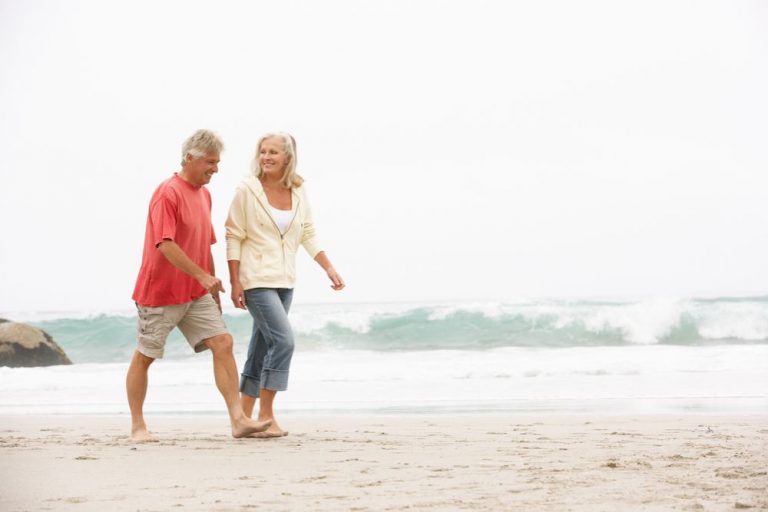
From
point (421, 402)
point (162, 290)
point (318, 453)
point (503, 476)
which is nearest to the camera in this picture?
point (503, 476)

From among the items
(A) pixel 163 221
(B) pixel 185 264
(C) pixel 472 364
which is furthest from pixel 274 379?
(C) pixel 472 364

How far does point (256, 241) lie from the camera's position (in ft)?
15.5

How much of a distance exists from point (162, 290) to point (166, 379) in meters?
6.21

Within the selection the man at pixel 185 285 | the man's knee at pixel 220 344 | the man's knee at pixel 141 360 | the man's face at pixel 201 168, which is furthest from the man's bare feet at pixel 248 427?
the man's face at pixel 201 168

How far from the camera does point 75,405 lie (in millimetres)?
8141

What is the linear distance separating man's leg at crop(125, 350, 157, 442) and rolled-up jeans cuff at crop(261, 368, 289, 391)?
61cm

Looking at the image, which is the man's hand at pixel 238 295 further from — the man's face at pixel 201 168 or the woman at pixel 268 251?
the man's face at pixel 201 168

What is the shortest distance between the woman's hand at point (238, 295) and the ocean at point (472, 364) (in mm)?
2470

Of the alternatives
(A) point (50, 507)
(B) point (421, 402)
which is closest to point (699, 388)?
(B) point (421, 402)

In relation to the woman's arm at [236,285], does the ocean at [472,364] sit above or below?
below

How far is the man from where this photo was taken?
4.53 meters

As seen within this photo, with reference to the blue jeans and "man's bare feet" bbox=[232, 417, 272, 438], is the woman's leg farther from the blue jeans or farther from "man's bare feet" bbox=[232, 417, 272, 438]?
"man's bare feet" bbox=[232, 417, 272, 438]

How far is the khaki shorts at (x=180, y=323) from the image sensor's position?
15.1ft

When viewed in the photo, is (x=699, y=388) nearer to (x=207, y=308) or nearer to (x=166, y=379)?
(x=207, y=308)
